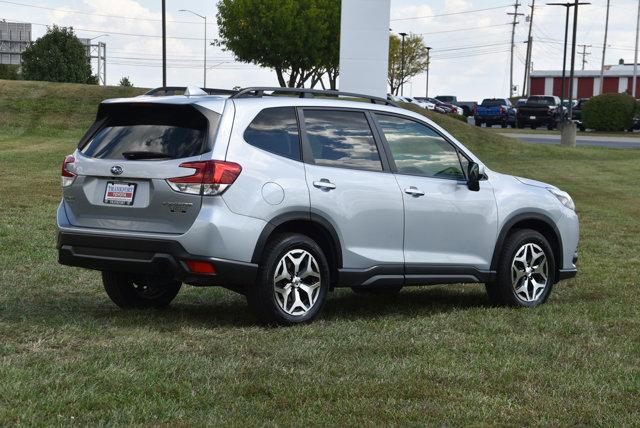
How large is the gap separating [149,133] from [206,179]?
0.70 metres

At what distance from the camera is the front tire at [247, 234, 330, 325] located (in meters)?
8.00

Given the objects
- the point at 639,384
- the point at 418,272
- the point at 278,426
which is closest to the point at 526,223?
the point at 418,272

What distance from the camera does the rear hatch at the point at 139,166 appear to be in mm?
7832

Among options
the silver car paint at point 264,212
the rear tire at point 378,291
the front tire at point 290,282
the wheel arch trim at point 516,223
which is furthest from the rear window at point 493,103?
the front tire at point 290,282

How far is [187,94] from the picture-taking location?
836cm

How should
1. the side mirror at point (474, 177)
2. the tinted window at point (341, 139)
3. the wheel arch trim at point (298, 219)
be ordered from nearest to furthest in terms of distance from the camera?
the wheel arch trim at point (298, 219) → the tinted window at point (341, 139) → the side mirror at point (474, 177)

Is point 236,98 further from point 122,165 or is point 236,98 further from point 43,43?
point 43,43

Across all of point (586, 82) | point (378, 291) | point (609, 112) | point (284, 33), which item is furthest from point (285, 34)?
point (378, 291)

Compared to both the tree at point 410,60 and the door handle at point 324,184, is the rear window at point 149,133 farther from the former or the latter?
the tree at point 410,60

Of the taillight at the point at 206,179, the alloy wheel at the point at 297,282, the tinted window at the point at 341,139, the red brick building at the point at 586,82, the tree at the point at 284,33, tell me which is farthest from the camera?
the red brick building at the point at 586,82

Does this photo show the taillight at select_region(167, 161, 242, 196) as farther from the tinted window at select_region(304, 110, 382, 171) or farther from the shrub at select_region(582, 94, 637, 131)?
the shrub at select_region(582, 94, 637, 131)

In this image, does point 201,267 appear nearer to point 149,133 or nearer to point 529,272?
point 149,133

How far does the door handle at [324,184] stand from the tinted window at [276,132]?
0.75 ft

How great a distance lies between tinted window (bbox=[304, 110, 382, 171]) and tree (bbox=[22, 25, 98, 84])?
85.6 metres
